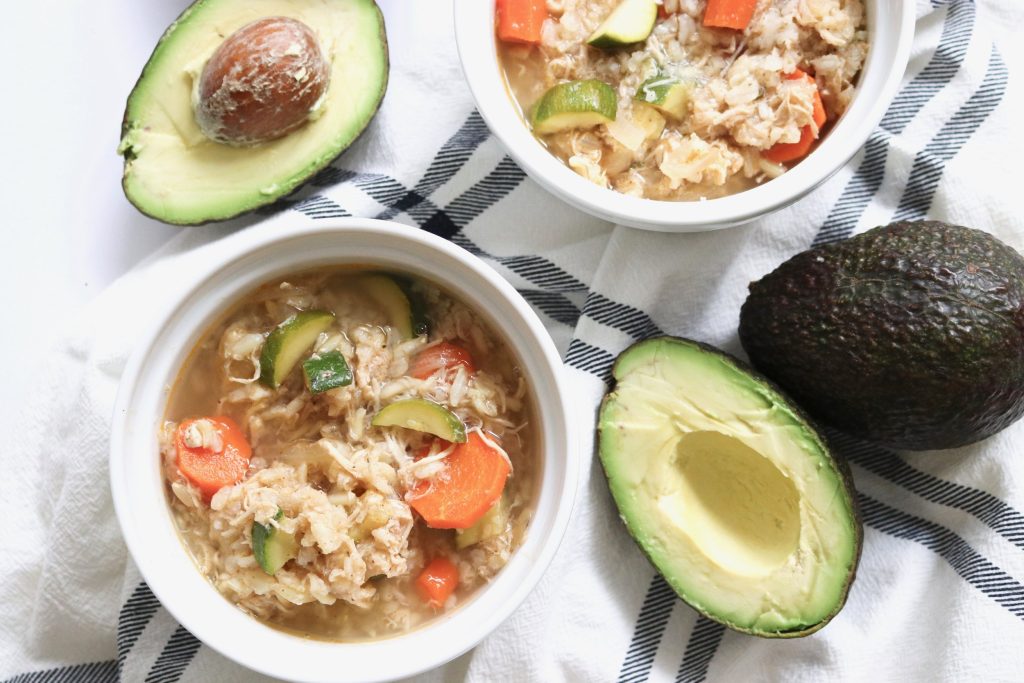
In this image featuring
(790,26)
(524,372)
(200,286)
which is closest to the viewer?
(200,286)

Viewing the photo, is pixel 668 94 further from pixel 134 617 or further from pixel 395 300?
pixel 134 617

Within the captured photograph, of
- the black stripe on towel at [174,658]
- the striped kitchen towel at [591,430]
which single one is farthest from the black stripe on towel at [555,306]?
the black stripe on towel at [174,658]

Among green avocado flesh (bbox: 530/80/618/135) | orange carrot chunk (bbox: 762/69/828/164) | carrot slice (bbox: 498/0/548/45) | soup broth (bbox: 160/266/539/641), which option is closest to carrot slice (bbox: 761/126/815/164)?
orange carrot chunk (bbox: 762/69/828/164)

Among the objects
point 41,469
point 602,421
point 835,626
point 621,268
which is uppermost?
point 621,268

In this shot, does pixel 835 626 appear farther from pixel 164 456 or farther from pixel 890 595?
pixel 164 456

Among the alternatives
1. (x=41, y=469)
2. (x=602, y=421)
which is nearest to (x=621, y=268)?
(x=602, y=421)

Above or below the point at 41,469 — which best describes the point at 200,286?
above
